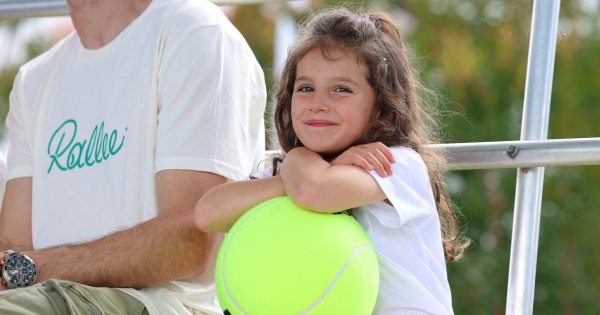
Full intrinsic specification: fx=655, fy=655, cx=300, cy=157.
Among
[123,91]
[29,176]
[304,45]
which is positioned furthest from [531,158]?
[29,176]

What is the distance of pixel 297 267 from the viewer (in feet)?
3.86

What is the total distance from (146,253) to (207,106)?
16.1 inches

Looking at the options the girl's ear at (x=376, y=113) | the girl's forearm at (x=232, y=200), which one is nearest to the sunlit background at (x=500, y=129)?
the girl's ear at (x=376, y=113)

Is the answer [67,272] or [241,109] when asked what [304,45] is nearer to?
[241,109]

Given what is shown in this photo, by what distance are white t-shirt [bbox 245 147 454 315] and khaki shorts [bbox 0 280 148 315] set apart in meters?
0.58

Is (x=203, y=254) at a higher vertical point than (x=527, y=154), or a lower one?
lower

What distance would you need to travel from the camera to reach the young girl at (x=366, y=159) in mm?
1346

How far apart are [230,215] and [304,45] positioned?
0.46 m

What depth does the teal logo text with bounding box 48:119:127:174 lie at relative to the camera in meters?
1.84

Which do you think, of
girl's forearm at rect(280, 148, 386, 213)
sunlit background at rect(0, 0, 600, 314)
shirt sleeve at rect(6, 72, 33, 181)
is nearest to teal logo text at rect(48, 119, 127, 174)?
→ shirt sleeve at rect(6, 72, 33, 181)

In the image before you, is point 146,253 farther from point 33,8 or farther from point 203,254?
point 33,8

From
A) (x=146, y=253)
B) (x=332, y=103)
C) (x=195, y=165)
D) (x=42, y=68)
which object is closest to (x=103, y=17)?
(x=42, y=68)

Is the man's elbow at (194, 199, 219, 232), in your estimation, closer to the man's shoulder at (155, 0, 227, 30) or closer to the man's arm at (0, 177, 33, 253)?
the man's shoulder at (155, 0, 227, 30)

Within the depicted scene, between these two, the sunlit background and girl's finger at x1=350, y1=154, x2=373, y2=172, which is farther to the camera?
the sunlit background
